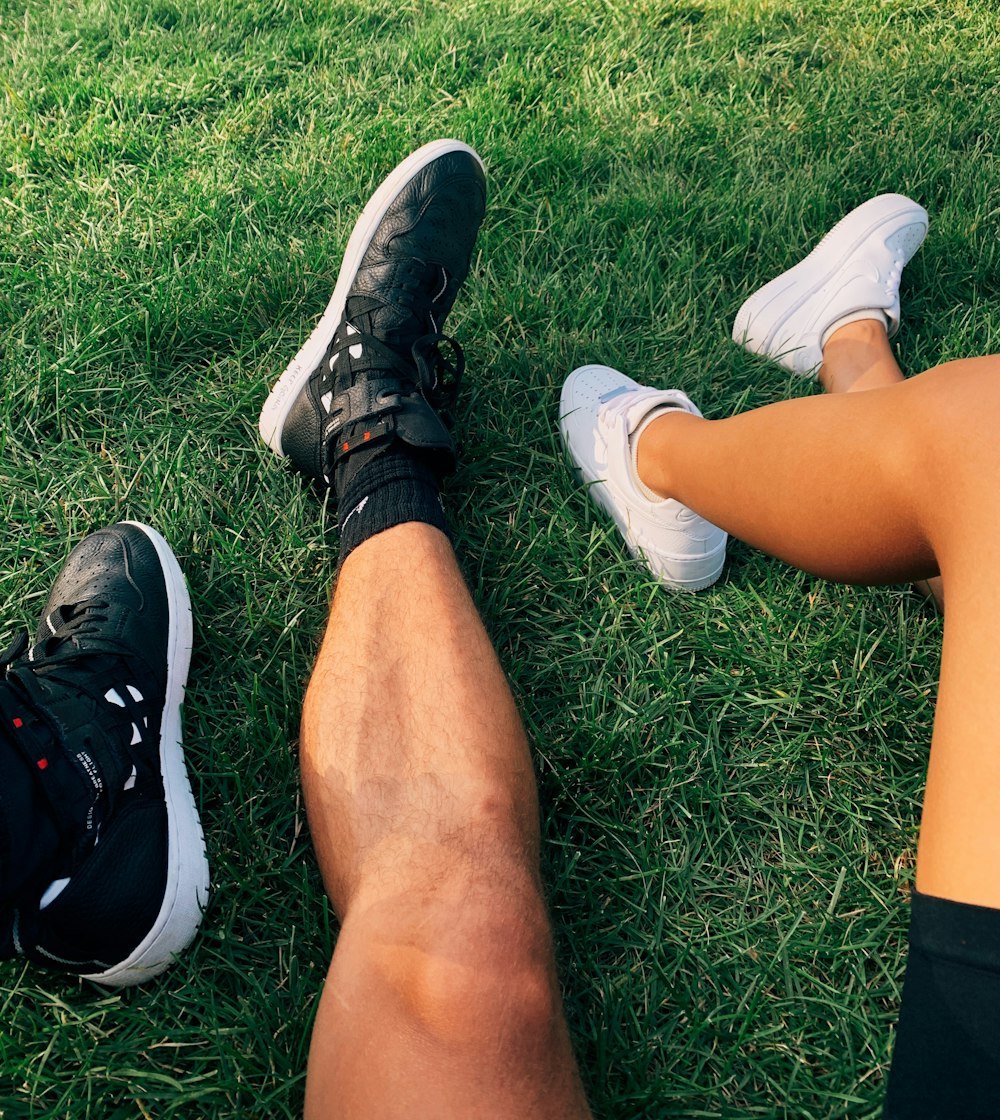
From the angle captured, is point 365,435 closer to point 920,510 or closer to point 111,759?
point 111,759

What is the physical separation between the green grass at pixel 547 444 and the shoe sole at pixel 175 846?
0.05 meters

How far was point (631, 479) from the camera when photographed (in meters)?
1.73

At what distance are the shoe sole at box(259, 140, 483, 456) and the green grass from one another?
0.10 meters

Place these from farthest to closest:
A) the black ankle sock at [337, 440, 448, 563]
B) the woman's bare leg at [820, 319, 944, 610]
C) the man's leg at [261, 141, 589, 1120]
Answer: the woman's bare leg at [820, 319, 944, 610] → the black ankle sock at [337, 440, 448, 563] → the man's leg at [261, 141, 589, 1120]

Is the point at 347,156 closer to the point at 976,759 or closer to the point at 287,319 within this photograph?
the point at 287,319

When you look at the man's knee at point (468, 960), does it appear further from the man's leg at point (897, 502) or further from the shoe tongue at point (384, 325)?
the shoe tongue at point (384, 325)

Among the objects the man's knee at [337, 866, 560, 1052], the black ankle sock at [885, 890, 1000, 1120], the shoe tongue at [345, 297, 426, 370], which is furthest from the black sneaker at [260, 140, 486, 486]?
the black ankle sock at [885, 890, 1000, 1120]

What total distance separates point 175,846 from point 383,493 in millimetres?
744

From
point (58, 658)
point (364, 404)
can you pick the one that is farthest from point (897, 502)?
point (58, 658)

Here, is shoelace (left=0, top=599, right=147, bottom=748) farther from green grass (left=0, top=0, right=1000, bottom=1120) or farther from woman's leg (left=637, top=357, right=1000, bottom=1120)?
woman's leg (left=637, top=357, right=1000, bottom=1120)

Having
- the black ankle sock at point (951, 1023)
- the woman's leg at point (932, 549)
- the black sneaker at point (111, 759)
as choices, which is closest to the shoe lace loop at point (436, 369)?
the woman's leg at point (932, 549)

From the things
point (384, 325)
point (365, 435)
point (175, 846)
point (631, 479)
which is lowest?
point (175, 846)

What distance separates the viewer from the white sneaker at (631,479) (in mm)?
1656

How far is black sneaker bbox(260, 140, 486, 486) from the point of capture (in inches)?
67.4
